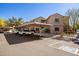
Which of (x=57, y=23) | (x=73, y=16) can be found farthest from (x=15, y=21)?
(x=73, y=16)

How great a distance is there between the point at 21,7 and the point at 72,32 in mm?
1652

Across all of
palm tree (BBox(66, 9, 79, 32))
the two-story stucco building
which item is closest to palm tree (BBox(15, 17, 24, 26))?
the two-story stucco building

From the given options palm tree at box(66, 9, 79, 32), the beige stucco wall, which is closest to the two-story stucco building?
the beige stucco wall

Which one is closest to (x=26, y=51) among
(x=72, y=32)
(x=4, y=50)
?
(x=4, y=50)

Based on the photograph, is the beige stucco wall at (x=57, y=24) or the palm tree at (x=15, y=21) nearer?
the palm tree at (x=15, y=21)

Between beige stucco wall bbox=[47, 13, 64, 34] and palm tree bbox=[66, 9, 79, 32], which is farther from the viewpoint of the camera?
beige stucco wall bbox=[47, 13, 64, 34]

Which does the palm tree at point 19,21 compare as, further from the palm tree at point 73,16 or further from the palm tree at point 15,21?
the palm tree at point 73,16

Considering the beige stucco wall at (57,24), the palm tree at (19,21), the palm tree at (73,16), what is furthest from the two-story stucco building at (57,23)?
the palm tree at (19,21)

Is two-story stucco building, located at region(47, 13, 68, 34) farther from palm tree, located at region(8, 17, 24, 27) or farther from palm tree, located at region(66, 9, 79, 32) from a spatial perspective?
palm tree, located at region(8, 17, 24, 27)

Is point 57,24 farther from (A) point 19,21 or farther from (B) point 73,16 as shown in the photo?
(A) point 19,21

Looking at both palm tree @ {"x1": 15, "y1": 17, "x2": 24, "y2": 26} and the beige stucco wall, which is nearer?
palm tree @ {"x1": 15, "y1": 17, "x2": 24, "y2": 26}

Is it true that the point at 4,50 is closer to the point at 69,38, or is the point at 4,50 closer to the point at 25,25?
the point at 25,25

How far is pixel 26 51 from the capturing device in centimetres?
379

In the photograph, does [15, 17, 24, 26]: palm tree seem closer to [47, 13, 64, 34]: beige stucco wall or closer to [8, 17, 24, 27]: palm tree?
[8, 17, 24, 27]: palm tree
